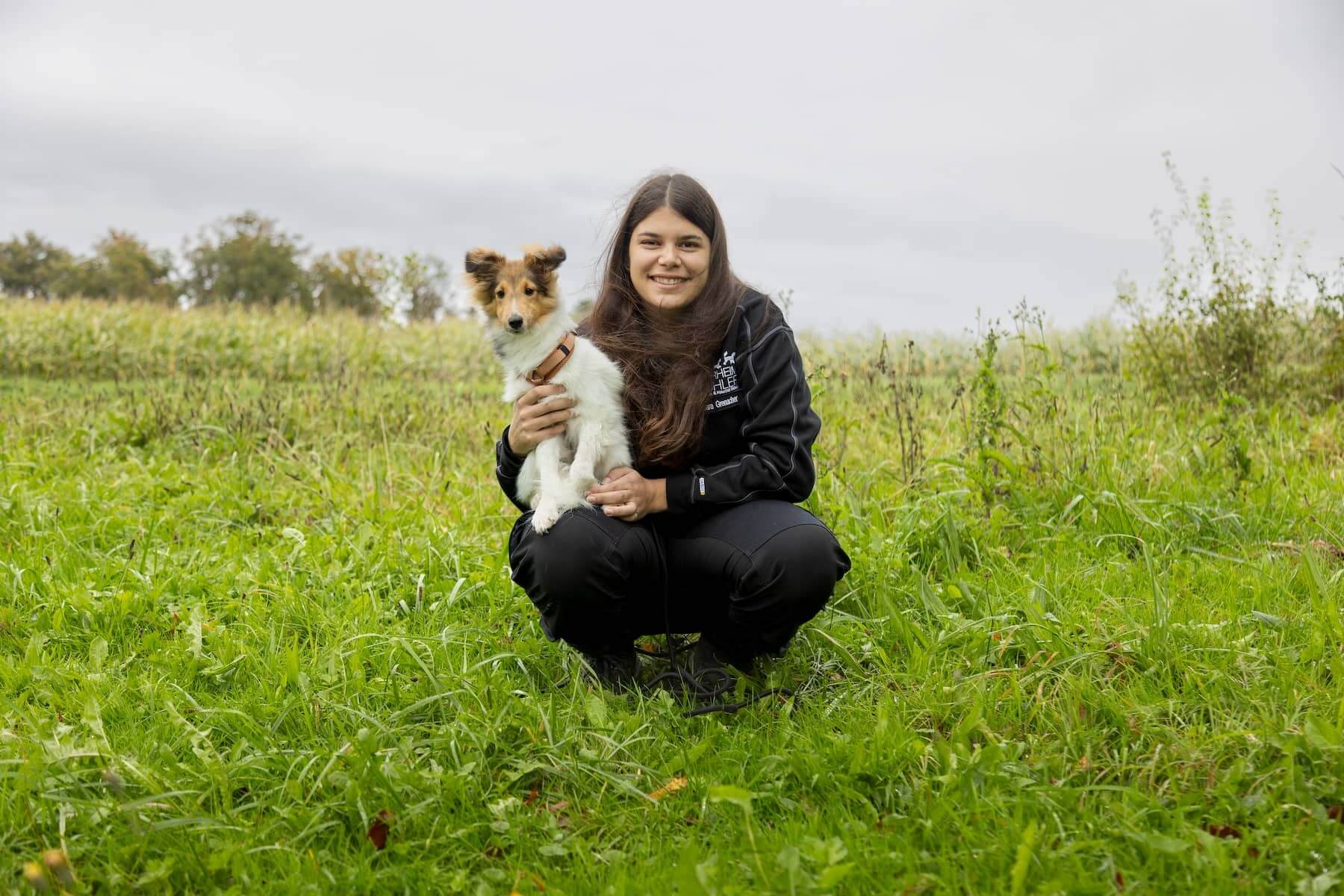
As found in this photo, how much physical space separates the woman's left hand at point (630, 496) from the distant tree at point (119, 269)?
118ft

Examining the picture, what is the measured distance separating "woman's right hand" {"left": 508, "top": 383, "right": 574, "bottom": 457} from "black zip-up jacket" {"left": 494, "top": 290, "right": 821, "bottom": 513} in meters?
0.36

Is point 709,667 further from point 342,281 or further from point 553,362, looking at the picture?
point 342,281

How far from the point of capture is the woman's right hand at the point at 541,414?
136 inches

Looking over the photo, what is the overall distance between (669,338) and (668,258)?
0.29 metres

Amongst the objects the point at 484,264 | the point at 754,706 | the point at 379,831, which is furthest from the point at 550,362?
the point at 379,831

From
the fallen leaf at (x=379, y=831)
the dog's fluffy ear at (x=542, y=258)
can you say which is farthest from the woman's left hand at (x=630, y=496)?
the fallen leaf at (x=379, y=831)

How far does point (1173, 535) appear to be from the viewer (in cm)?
438

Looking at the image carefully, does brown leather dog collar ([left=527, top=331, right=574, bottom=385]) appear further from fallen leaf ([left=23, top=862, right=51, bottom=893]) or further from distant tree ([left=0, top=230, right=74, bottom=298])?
distant tree ([left=0, top=230, right=74, bottom=298])

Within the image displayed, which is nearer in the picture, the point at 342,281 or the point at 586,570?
the point at 586,570

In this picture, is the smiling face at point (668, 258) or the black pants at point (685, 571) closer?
the black pants at point (685, 571)

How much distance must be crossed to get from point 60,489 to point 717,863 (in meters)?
5.45

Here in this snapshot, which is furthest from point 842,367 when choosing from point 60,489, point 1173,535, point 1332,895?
point 1332,895

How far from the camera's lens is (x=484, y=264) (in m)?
3.49

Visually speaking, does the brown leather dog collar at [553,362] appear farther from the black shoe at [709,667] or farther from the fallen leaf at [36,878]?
the fallen leaf at [36,878]
